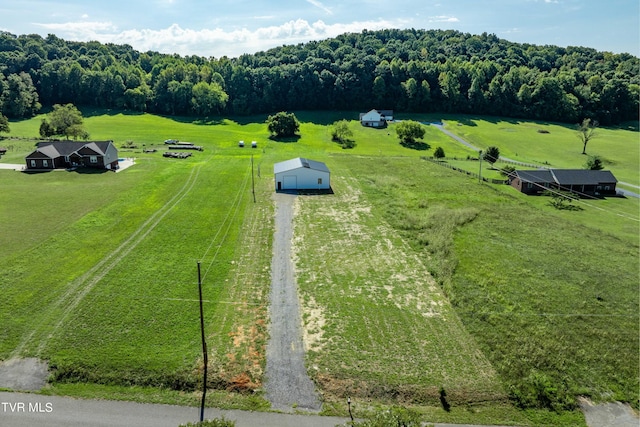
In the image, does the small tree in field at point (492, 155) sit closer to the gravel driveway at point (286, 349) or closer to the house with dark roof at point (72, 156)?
the gravel driveway at point (286, 349)

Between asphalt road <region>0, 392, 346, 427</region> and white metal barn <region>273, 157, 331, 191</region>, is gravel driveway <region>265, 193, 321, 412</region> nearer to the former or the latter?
asphalt road <region>0, 392, 346, 427</region>

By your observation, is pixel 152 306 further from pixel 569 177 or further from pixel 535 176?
pixel 569 177

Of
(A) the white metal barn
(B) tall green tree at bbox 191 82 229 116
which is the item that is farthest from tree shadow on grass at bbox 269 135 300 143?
(A) the white metal barn

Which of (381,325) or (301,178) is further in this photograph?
(301,178)

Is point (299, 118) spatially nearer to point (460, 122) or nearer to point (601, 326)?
point (460, 122)

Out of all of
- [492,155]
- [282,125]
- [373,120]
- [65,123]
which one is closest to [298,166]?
[492,155]
